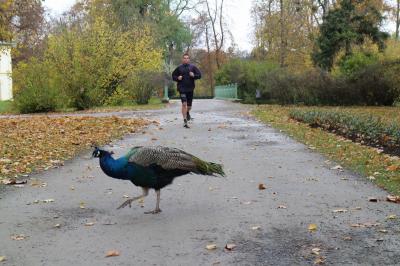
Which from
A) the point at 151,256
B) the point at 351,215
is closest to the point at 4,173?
the point at 151,256

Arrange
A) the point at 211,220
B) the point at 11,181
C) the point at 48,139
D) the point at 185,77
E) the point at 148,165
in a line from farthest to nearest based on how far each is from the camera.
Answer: the point at 185,77, the point at 48,139, the point at 11,181, the point at 148,165, the point at 211,220

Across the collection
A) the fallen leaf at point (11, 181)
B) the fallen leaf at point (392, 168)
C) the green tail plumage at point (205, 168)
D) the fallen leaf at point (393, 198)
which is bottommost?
the fallen leaf at point (393, 198)

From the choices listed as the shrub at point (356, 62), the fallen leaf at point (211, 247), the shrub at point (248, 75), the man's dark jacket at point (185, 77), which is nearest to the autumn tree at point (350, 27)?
the shrub at point (356, 62)

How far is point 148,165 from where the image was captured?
6.30 m

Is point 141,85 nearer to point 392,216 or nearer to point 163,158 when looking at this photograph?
point 163,158

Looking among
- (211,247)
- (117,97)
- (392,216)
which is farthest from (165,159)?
(117,97)

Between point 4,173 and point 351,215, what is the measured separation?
18.3 ft

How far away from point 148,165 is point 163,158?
0.20m

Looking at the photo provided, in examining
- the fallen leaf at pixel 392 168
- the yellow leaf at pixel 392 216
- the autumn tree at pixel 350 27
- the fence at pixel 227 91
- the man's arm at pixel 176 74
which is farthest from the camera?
the fence at pixel 227 91

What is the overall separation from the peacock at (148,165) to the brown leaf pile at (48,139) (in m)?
3.34

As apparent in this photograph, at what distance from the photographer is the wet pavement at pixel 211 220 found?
16.4ft

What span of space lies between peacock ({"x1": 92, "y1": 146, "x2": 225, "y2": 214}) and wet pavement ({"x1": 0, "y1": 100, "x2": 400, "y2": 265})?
43cm

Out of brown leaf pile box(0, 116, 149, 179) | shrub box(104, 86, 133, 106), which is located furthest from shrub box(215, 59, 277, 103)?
brown leaf pile box(0, 116, 149, 179)

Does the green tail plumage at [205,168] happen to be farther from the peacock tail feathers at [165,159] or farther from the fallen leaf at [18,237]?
the fallen leaf at [18,237]
